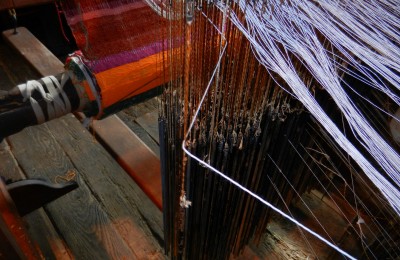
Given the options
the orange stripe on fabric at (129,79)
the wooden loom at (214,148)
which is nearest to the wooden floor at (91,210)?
the wooden loom at (214,148)

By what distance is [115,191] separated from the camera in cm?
138

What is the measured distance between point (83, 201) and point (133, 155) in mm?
307

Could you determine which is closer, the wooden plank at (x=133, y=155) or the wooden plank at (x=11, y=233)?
the wooden plank at (x=11, y=233)

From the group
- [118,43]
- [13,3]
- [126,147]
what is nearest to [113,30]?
[118,43]

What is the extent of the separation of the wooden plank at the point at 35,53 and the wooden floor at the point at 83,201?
340 millimetres

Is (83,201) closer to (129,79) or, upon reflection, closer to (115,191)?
(115,191)

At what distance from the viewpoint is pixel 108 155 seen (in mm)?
1541

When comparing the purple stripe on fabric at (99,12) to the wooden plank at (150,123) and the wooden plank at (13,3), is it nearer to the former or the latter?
the wooden plank at (13,3)

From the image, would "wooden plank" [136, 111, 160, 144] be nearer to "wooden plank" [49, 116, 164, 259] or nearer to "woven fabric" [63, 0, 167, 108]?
"wooden plank" [49, 116, 164, 259]

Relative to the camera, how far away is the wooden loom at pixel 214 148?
632 millimetres

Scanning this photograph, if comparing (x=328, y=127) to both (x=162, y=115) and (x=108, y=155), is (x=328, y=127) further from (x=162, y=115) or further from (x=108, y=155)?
(x=108, y=155)

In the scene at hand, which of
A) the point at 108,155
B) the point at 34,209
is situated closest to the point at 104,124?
the point at 108,155

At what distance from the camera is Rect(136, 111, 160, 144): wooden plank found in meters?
1.75

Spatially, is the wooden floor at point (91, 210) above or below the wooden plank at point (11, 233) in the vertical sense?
below
